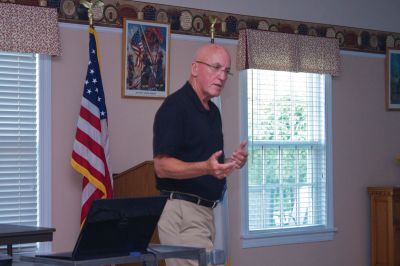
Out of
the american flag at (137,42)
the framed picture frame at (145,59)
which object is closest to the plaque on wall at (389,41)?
the framed picture frame at (145,59)

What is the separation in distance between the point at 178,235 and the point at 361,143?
447 centimetres

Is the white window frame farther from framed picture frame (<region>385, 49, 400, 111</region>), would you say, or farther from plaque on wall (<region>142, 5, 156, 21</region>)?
framed picture frame (<region>385, 49, 400, 111</region>)

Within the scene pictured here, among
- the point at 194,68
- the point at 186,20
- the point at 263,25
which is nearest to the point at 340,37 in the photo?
the point at 263,25

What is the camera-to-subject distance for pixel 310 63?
6.91m

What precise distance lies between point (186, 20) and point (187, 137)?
3.12 m

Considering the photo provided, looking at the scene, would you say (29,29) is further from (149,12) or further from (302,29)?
(302,29)

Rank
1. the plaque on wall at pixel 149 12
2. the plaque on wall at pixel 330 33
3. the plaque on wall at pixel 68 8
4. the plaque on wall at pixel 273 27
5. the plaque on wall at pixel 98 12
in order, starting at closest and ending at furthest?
the plaque on wall at pixel 68 8 → the plaque on wall at pixel 98 12 → the plaque on wall at pixel 149 12 → the plaque on wall at pixel 273 27 → the plaque on wall at pixel 330 33

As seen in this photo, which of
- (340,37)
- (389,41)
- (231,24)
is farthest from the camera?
(389,41)

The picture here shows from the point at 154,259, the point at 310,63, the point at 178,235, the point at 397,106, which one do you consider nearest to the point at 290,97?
the point at 310,63

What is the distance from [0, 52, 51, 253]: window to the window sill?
199 centimetres

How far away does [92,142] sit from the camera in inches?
209

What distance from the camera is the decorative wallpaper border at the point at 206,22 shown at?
18.3 ft

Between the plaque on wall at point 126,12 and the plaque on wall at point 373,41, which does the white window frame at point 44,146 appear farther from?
the plaque on wall at point 373,41

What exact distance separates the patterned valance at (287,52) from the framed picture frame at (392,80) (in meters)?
0.77
